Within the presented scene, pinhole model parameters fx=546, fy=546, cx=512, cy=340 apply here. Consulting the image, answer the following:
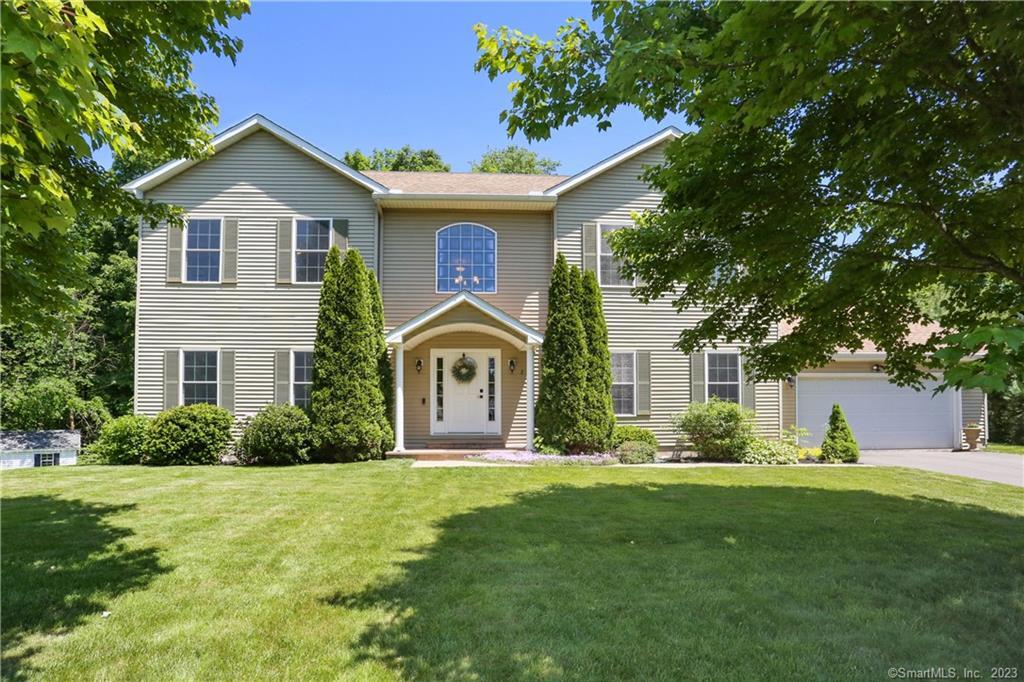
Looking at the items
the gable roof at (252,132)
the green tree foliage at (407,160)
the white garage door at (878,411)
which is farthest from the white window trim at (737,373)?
the green tree foliage at (407,160)

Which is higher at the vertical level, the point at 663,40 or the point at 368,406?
the point at 663,40

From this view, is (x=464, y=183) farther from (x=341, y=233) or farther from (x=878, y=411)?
(x=878, y=411)

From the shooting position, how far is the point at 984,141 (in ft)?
13.2

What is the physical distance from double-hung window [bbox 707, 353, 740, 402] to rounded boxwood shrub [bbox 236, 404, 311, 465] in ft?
30.8

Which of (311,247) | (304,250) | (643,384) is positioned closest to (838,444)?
(643,384)

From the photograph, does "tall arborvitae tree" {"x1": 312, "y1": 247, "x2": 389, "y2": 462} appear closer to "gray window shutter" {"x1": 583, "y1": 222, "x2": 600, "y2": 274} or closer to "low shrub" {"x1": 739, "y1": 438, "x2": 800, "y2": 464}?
"gray window shutter" {"x1": 583, "y1": 222, "x2": 600, "y2": 274}

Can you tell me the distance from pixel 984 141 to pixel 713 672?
4192mm

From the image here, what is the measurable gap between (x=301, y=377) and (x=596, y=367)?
6763 mm

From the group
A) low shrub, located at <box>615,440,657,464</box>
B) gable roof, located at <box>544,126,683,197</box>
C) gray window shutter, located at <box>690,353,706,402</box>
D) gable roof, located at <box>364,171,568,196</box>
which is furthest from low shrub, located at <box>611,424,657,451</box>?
gable roof, located at <box>364,171,568,196</box>

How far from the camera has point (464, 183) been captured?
14.2 metres

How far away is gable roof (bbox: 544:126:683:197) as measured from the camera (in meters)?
12.9

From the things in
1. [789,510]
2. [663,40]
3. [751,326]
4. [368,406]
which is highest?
[663,40]

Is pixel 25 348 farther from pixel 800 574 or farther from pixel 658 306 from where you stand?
pixel 800 574

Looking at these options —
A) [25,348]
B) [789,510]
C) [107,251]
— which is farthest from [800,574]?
[107,251]
